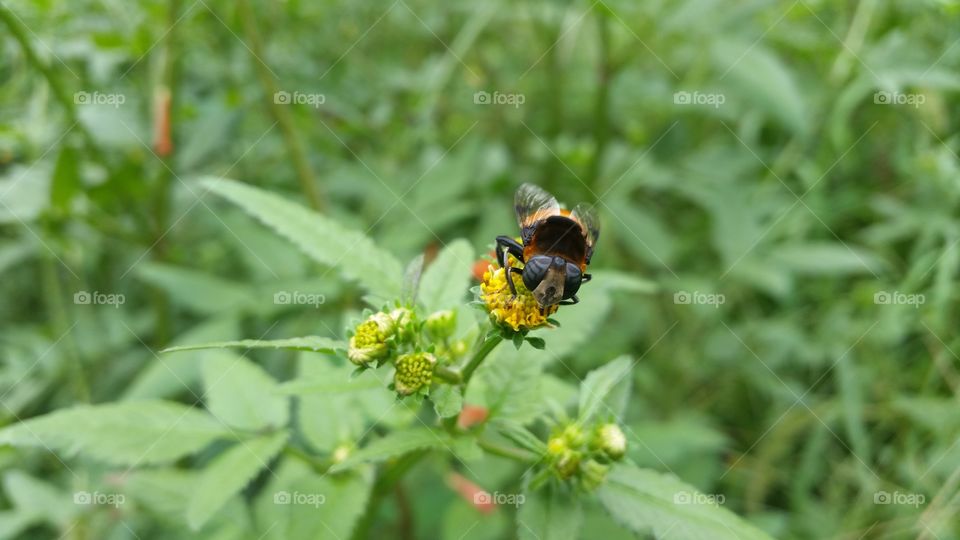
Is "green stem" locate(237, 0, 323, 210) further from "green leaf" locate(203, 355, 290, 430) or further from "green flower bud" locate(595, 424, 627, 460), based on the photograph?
"green flower bud" locate(595, 424, 627, 460)

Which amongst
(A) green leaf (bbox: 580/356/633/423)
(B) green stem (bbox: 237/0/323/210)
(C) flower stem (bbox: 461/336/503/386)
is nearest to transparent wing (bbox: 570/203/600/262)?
(C) flower stem (bbox: 461/336/503/386)

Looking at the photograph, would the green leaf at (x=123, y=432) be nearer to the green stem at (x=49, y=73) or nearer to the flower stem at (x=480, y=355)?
the flower stem at (x=480, y=355)

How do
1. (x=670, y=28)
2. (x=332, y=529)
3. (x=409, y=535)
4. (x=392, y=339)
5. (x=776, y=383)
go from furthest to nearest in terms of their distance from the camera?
(x=776, y=383)
(x=670, y=28)
(x=409, y=535)
(x=332, y=529)
(x=392, y=339)

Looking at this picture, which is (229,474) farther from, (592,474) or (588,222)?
(588,222)

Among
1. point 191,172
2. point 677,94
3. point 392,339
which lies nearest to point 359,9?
point 191,172

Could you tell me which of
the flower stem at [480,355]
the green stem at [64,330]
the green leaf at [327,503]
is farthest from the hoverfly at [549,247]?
the green stem at [64,330]

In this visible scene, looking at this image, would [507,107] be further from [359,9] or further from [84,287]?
[84,287]
